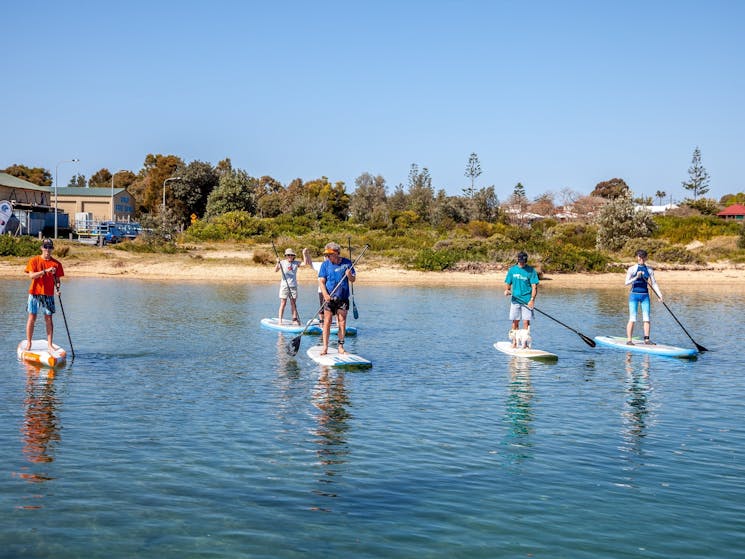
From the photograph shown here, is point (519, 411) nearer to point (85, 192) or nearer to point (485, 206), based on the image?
point (485, 206)

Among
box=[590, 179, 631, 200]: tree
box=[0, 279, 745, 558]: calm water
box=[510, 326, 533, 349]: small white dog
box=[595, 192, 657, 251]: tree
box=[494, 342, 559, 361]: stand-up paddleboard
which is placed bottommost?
box=[0, 279, 745, 558]: calm water

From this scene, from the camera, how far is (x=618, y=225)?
55625 millimetres

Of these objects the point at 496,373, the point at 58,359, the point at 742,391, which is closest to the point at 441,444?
the point at 496,373

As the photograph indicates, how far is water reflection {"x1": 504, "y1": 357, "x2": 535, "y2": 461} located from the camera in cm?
938

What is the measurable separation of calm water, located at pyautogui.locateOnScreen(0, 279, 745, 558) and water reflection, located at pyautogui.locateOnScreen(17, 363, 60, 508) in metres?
0.04

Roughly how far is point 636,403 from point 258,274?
29451 mm

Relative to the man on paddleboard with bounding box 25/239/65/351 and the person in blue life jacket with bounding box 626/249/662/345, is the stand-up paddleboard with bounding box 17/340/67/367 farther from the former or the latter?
the person in blue life jacket with bounding box 626/249/662/345

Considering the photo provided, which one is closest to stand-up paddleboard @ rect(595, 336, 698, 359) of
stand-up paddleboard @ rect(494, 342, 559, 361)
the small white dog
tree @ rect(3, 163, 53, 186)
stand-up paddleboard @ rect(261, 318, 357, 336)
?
stand-up paddleboard @ rect(494, 342, 559, 361)

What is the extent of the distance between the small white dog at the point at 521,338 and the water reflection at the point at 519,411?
2.65 ft

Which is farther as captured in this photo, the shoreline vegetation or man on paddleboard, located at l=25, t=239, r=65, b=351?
the shoreline vegetation

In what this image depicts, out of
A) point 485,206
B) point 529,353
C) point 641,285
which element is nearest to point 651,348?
point 641,285

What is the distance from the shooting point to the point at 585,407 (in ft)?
38.2

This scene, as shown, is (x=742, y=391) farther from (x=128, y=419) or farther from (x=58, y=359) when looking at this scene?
(x=58, y=359)

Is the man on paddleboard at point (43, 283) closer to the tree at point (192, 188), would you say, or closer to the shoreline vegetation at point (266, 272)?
the shoreline vegetation at point (266, 272)
